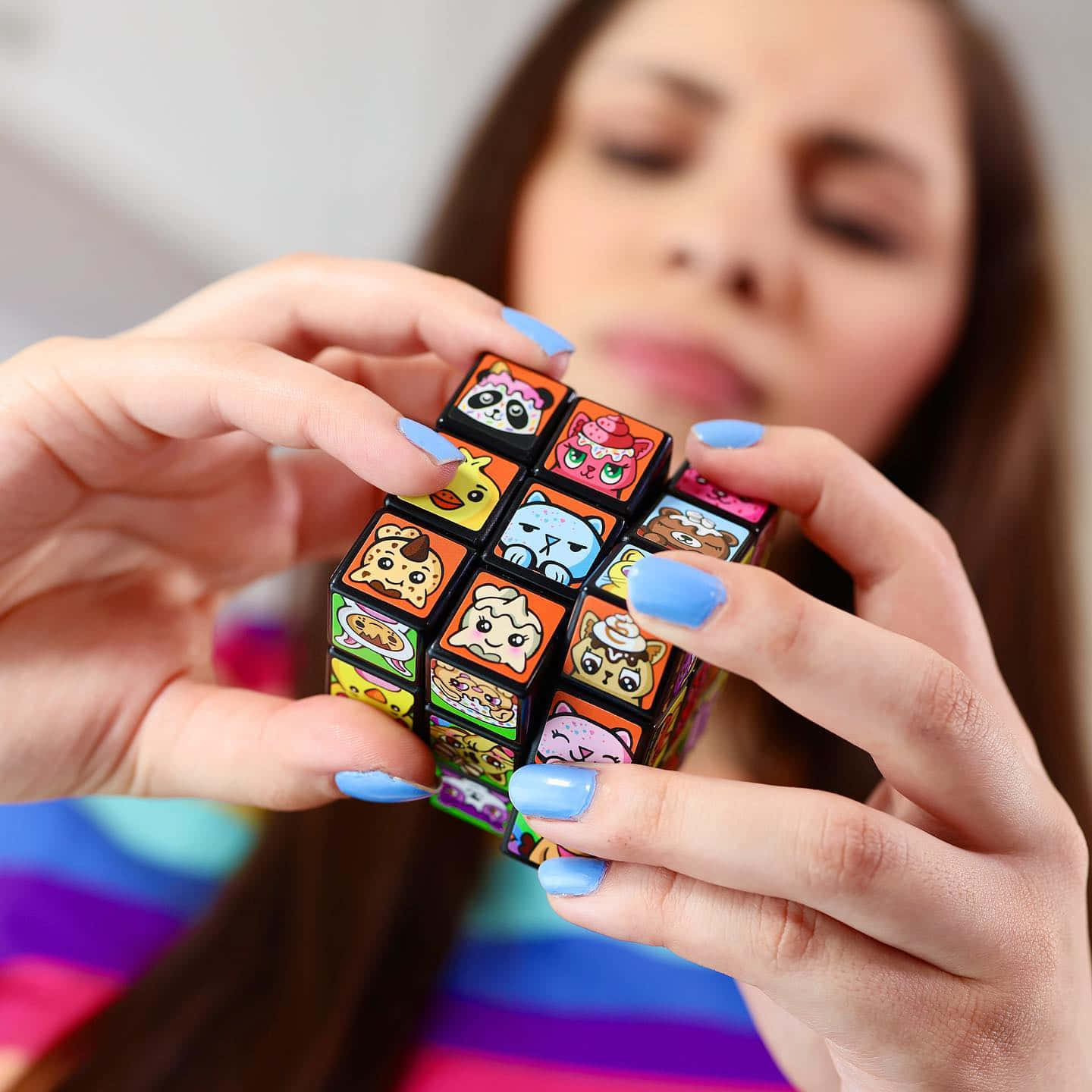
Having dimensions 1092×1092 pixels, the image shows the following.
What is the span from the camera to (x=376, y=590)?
0.68 m

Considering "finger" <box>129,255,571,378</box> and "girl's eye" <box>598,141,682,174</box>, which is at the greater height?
"girl's eye" <box>598,141,682,174</box>

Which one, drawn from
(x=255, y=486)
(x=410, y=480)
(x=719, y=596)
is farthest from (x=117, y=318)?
(x=719, y=596)

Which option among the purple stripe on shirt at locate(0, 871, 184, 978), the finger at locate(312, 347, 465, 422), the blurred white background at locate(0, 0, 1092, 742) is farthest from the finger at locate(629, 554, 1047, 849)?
the blurred white background at locate(0, 0, 1092, 742)

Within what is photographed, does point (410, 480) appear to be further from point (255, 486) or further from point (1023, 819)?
point (1023, 819)

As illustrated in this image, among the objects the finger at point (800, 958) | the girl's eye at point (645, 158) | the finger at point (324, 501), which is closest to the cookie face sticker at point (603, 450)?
the finger at point (800, 958)

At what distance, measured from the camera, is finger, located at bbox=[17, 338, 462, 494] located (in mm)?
717

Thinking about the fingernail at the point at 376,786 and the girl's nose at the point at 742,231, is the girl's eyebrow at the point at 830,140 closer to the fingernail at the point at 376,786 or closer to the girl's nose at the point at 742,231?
the girl's nose at the point at 742,231

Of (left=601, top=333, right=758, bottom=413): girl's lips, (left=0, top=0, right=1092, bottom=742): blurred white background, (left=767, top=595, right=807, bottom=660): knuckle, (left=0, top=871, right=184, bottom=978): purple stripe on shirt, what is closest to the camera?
(left=767, top=595, right=807, bottom=660): knuckle

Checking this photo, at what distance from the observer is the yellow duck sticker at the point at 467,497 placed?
28.7 inches

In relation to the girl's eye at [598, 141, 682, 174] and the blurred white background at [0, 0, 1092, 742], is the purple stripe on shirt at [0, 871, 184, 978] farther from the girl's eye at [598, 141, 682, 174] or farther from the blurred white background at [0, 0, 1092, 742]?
the girl's eye at [598, 141, 682, 174]

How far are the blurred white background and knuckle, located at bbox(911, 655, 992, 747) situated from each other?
5.57 feet

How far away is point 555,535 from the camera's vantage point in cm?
73

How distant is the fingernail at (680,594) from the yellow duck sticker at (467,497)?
0.18 metres

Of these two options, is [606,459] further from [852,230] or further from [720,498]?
[852,230]
